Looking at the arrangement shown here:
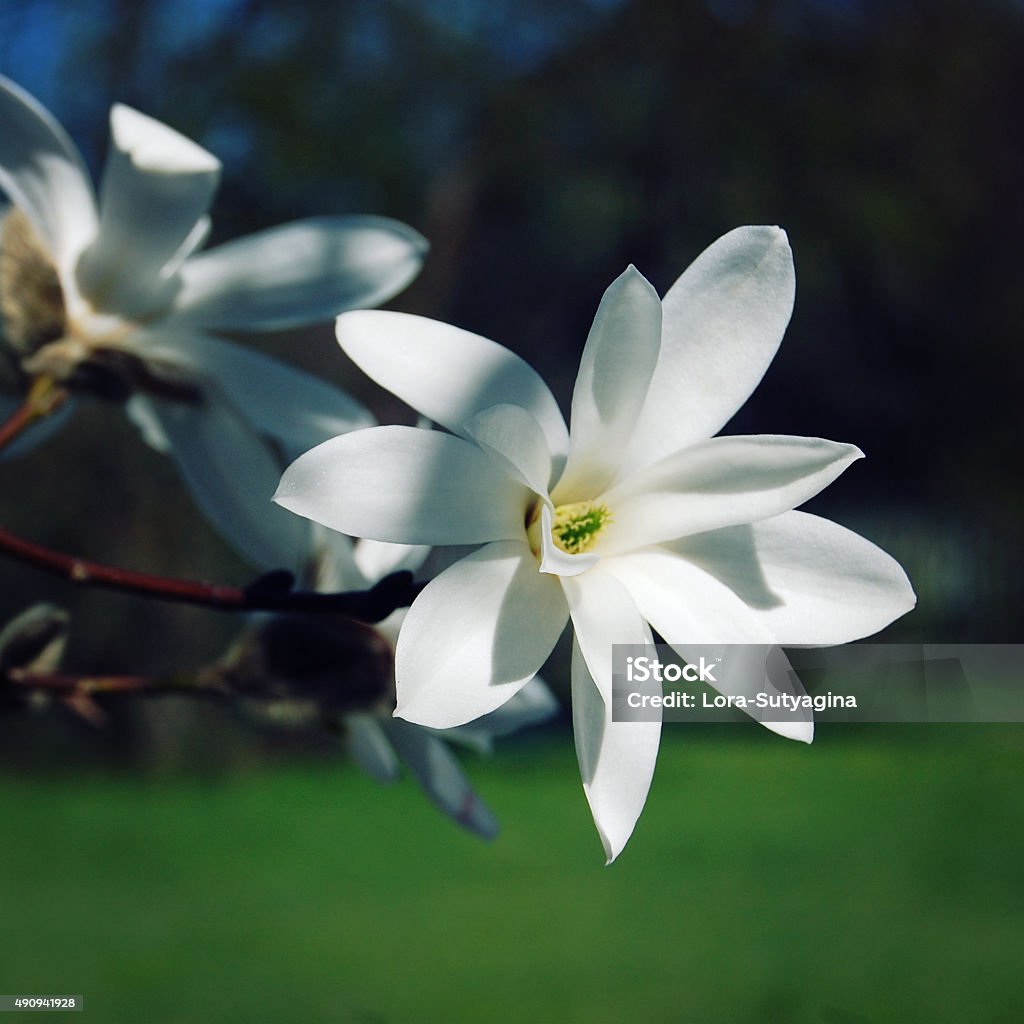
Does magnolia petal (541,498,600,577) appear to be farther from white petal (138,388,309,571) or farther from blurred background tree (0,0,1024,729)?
blurred background tree (0,0,1024,729)

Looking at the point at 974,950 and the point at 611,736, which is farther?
the point at 974,950

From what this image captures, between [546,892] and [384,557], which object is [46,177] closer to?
[384,557]

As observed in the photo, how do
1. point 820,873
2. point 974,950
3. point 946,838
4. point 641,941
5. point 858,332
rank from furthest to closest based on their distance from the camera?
point 858,332
point 946,838
point 820,873
point 641,941
point 974,950

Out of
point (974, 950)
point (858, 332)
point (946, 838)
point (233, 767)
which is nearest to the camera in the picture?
point (974, 950)

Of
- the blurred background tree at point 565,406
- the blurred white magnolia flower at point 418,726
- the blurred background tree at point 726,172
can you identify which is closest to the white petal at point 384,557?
the blurred white magnolia flower at point 418,726

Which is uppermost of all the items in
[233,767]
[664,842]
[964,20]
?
[964,20]

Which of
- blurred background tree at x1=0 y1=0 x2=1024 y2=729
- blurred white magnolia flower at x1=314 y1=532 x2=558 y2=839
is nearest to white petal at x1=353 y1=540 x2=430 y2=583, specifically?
blurred white magnolia flower at x1=314 y1=532 x2=558 y2=839

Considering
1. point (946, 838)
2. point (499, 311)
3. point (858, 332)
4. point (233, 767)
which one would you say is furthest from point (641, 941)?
point (858, 332)

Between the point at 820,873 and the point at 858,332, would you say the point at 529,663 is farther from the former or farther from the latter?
the point at 858,332
